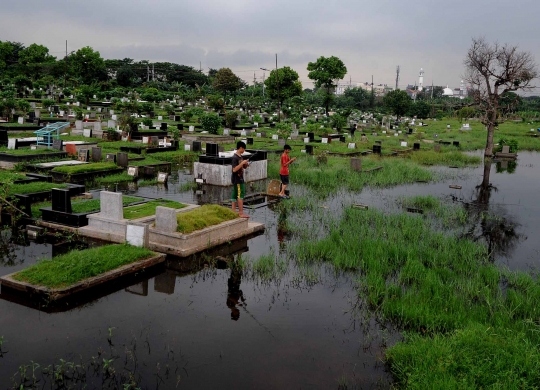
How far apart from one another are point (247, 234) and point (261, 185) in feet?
21.0

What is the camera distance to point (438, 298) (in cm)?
733

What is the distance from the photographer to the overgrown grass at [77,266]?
7375 mm

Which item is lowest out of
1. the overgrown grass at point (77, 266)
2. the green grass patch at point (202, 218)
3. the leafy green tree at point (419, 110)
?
the overgrown grass at point (77, 266)

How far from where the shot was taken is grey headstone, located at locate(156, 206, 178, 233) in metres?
9.28

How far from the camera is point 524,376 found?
205 inches

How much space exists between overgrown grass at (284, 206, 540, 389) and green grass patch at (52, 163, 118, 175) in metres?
9.11

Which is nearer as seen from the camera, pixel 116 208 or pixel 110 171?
pixel 116 208

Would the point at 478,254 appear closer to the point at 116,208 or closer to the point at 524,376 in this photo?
the point at 524,376

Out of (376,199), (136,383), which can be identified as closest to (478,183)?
(376,199)

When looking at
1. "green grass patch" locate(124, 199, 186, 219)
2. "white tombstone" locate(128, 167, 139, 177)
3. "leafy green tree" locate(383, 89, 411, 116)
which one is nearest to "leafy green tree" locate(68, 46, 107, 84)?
"leafy green tree" locate(383, 89, 411, 116)

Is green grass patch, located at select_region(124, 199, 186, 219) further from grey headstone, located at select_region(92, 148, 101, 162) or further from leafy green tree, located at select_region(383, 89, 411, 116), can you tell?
leafy green tree, located at select_region(383, 89, 411, 116)

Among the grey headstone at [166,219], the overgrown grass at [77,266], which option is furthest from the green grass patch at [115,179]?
the overgrown grass at [77,266]

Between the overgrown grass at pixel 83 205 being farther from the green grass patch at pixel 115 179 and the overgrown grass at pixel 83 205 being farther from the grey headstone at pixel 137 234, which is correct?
the green grass patch at pixel 115 179

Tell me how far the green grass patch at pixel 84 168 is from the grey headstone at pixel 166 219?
7948mm
